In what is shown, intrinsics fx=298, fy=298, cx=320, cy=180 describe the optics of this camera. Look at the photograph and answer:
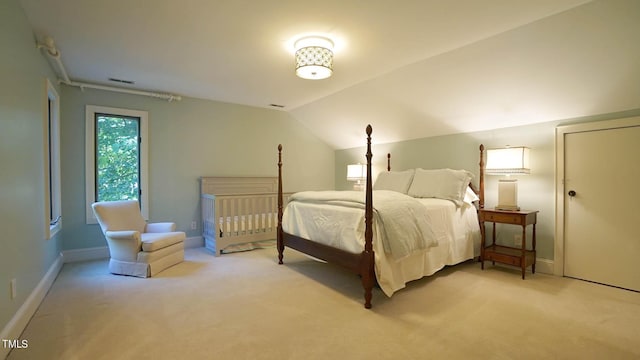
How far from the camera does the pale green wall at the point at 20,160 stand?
1941 mm

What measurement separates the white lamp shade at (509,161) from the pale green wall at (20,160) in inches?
173

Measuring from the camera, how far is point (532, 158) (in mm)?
3512

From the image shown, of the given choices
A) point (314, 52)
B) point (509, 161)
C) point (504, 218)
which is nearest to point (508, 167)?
point (509, 161)

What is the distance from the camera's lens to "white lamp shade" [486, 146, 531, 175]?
3.31m

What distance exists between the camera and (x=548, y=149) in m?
3.39

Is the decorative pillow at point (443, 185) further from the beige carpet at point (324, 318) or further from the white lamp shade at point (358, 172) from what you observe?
the white lamp shade at point (358, 172)

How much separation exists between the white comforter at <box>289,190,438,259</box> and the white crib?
6.39 feet

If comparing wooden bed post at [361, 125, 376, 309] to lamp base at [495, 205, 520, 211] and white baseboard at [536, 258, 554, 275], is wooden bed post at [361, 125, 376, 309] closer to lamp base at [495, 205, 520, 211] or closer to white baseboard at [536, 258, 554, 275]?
lamp base at [495, 205, 520, 211]

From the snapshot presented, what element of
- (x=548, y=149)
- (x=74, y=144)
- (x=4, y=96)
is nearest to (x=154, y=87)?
(x=74, y=144)

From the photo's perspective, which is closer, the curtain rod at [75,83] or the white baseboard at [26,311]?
the white baseboard at [26,311]

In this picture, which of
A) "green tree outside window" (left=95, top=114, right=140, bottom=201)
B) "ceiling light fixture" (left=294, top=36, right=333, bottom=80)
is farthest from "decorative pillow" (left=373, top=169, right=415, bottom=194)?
"green tree outside window" (left=95, top=114, right=140, bottom=201)

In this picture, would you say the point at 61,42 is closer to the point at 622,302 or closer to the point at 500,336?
the point at 500,336

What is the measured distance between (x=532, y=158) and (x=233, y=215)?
3.96 meters

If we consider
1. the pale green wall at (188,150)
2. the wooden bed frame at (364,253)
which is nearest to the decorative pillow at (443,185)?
the wooden bed frame at (364,253)
